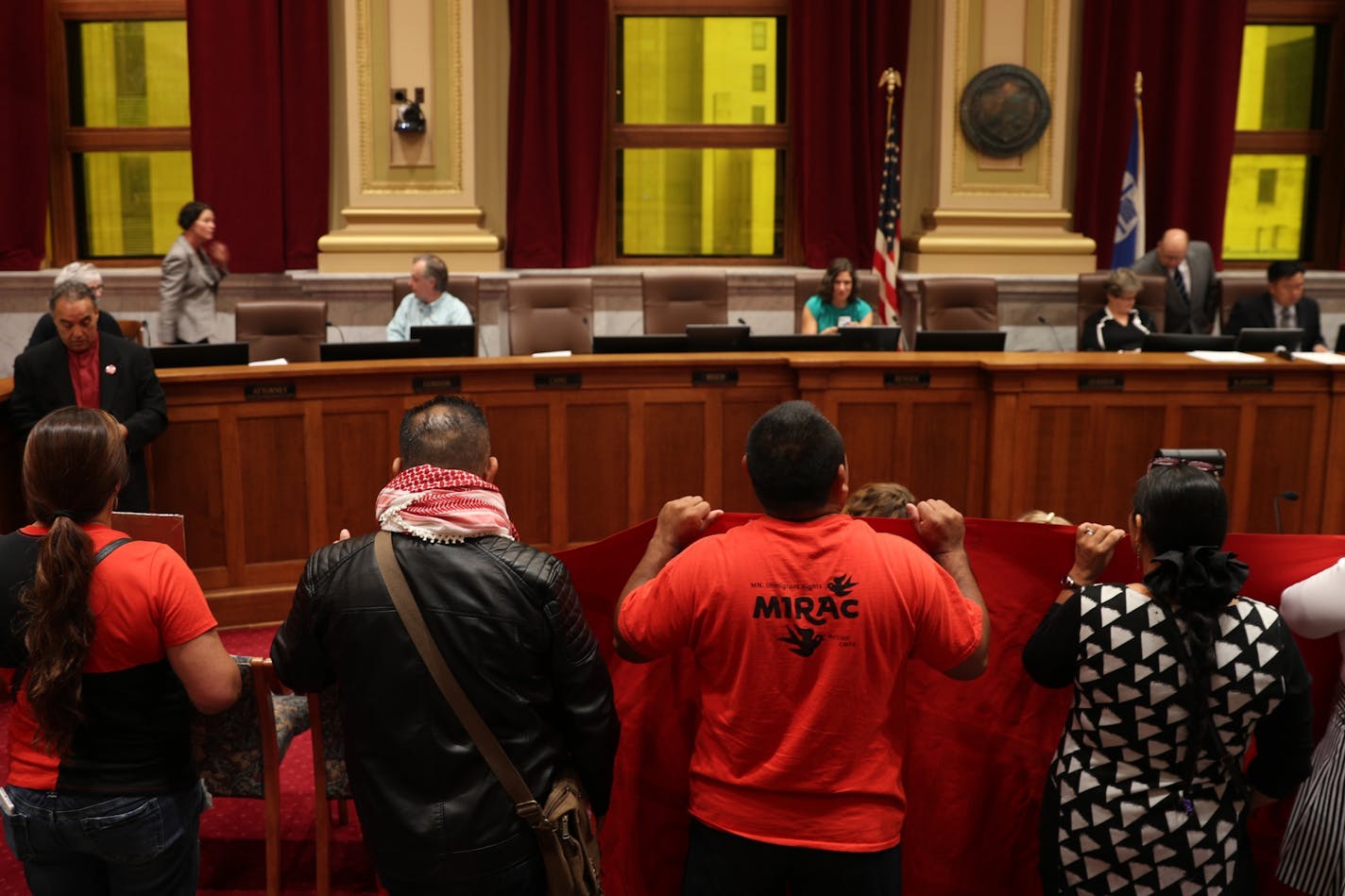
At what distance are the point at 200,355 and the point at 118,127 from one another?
4.56m

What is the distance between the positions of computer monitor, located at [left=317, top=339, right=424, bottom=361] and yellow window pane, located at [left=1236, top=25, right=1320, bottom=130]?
21.3 feet

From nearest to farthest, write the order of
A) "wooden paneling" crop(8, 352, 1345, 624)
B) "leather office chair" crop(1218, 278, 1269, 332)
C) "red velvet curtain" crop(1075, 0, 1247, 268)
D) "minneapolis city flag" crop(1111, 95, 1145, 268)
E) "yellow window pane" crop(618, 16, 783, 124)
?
1. "wooden paneling" crop(8, 352, 1345, 624)
2. "leather office chair" crop(1218, 278, 1269, 332)
3. "minneapolis city flag" crop(1111, 95, 1145, 268)
4. "red velvet curtain" crop(1075, 0, 1247, 268)
5. "yellow window pane" crop(618, 16, 783, 124)

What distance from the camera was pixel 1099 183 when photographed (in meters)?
8.45

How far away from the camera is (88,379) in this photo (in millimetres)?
4344

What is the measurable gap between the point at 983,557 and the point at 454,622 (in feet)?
3.44

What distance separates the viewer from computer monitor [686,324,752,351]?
5.32 meters

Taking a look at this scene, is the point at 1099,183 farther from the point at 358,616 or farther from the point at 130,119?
the point at 358,616

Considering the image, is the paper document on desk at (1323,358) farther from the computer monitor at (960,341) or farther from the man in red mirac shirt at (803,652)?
the man in red mirac shirt at (803,652)

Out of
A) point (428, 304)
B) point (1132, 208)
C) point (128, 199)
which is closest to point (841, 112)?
point (1132, 208)

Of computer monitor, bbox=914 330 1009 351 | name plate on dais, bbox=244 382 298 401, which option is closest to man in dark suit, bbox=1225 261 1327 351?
computer monitor, bbox=914 330 1009 351

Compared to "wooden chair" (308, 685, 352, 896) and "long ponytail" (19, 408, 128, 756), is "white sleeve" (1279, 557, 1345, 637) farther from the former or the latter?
"long ponytail" (19, 408, 128, 756)

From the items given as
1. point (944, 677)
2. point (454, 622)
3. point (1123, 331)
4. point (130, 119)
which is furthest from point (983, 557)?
point (130, 119)

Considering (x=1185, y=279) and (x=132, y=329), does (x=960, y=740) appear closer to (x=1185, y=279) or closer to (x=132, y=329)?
(x=1185, y=279)

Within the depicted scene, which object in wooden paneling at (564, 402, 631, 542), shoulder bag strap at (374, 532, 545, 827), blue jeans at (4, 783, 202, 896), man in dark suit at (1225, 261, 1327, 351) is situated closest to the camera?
shoulder bag strap at (374, 532, 545, 827)
